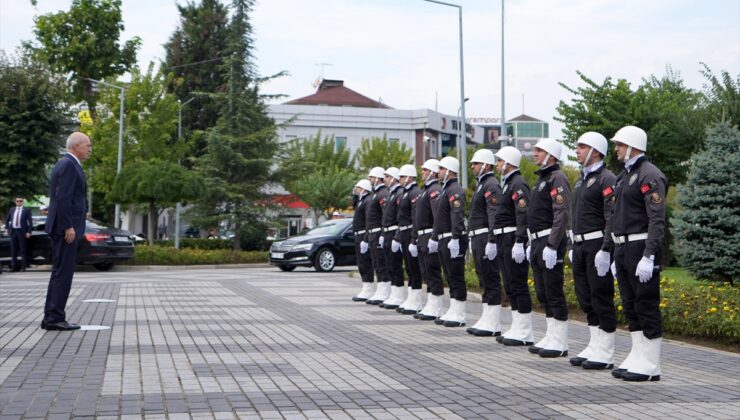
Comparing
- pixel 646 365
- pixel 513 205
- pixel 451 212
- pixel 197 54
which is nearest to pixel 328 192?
pixel 197 54

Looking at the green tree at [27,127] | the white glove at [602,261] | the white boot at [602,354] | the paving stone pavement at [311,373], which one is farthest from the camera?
the green tree at [27,127]

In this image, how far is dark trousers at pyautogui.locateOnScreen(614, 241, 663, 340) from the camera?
834cm

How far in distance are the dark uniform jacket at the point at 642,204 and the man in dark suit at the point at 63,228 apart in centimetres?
585

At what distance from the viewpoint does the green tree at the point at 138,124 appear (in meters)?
46.0

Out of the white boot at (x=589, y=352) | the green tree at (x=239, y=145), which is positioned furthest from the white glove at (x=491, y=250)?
the green tree at (x=239, y=145)

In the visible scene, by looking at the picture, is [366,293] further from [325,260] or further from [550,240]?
[325,260]

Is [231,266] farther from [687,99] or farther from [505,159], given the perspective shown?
[505,159]

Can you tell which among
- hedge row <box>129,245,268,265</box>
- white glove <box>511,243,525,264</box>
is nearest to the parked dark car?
hedge row <box>129,245,268,265</box>

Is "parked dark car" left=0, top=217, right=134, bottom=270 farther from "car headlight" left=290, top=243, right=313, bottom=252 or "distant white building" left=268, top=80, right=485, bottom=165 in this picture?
"distant white building" left=268, top=80, right=485, bottom=165

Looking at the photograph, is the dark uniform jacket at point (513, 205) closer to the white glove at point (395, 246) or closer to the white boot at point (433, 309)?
the white boot at point (433, 309)

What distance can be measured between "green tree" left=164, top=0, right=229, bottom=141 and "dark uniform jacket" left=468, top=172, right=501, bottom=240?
46.6 m

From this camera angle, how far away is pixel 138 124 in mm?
46062

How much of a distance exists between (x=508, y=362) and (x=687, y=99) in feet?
65.6

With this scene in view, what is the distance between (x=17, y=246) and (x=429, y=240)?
642 inches
